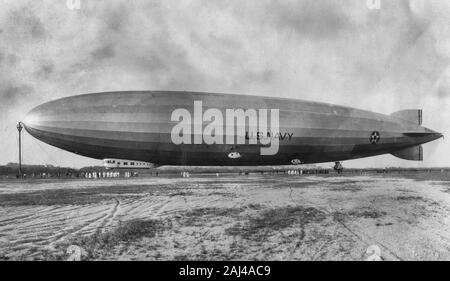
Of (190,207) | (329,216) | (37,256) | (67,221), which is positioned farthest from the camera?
(190,207)

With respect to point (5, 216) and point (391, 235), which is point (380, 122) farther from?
point (5, 216)

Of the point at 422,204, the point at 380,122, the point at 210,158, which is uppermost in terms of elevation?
the point at 380,122

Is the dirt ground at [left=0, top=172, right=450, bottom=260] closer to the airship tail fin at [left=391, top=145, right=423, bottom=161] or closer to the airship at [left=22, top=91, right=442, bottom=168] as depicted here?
the airship at [left=22, top=91, right=442, bottom=168]

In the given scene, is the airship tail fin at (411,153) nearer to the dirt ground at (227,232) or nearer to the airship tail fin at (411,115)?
the airship tail fin at (411,115)

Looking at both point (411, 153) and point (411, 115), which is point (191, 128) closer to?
point (411, 153)

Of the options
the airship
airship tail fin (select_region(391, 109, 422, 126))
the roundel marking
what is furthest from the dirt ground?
airship tail fin (select_region(391, 109, 422, 126))

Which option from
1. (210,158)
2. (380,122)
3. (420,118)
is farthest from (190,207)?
(420,118)
